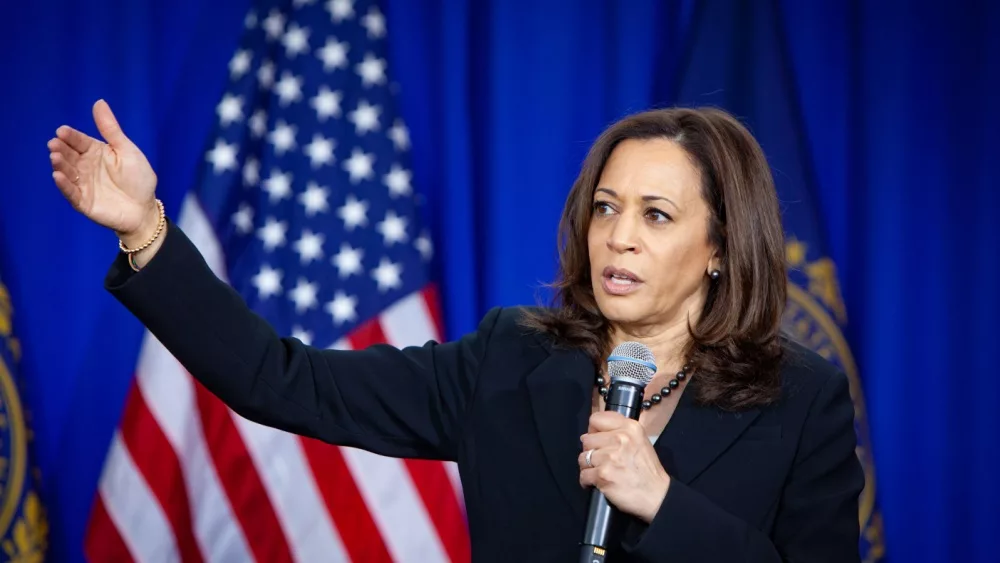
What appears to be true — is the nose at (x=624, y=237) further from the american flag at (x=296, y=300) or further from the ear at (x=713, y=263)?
the american flag at (x=296, y=300)

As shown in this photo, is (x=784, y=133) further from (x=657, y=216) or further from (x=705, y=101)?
(x=657, y=216)

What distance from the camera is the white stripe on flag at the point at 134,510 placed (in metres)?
2.77

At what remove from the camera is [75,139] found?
4.57 ft

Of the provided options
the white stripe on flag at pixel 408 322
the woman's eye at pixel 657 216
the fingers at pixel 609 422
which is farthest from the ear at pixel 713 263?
the white stripe on flag at pixel 408 322

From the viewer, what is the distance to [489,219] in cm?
321

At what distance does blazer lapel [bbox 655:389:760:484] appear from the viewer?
1.52 meters

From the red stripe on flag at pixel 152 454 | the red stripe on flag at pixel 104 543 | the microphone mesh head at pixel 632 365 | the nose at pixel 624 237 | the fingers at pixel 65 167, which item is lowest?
the red stripe on flag at pixel 104 543

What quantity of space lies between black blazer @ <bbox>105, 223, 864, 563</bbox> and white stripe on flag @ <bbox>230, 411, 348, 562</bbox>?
1.21m

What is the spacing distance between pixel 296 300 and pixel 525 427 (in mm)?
1465

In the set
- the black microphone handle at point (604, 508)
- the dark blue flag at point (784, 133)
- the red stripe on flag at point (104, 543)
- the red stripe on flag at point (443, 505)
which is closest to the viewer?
the black microphone handle at point (604, 508)

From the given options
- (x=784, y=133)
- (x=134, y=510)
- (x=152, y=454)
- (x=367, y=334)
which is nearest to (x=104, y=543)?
(x=134, y=510)

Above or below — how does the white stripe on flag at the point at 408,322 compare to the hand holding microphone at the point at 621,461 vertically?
below

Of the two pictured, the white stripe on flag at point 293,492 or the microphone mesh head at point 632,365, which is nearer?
the microphone mesh head at point 632,365

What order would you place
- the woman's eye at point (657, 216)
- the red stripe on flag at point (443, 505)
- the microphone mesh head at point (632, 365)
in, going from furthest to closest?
the red stripe on flag at point (443, 505) < the woman's eye at point (657, 216) < the microphone mesh head at point (632, 365)
